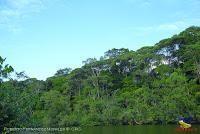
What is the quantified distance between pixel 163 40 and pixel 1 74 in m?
48.7

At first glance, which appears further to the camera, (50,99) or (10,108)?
(50,99)

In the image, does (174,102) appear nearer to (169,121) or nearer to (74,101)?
(169,121)

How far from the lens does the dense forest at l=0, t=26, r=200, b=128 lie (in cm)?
4484

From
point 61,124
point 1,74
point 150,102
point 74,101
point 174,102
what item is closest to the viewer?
point 1,74

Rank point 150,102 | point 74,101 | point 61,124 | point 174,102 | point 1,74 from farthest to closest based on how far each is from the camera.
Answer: point 74,101 → point 61,124 → point 150,102 → point 174,102 → point 1,74

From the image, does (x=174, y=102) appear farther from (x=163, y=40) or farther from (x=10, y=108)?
(x=10, y=108)

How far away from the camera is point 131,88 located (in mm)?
54750

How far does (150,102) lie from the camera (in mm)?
47031

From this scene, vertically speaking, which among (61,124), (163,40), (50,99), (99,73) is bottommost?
(61,124)

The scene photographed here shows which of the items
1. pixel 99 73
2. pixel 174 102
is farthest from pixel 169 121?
pixel 99 73

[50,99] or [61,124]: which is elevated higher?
[50,99]

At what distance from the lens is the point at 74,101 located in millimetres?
58062

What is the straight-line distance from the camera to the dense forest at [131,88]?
A: 147 ft

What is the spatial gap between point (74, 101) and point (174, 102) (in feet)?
65.0
